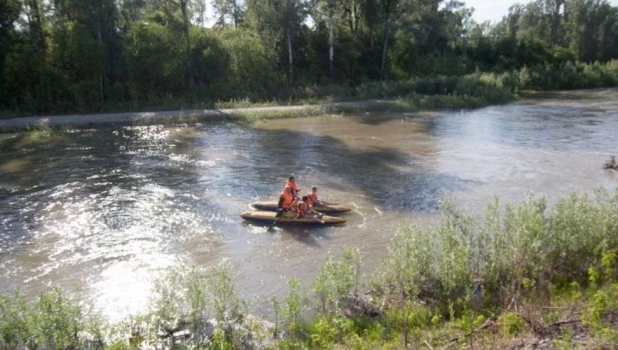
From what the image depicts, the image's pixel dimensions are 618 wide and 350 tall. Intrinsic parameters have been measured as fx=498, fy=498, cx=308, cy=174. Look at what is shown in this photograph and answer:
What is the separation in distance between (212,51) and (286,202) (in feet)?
82.2

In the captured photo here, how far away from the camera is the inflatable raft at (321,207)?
13.2 metres

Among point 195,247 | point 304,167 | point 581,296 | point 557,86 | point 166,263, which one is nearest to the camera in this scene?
point 581,296

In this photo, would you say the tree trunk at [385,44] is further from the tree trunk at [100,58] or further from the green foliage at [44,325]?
the green foliage at [44,325]

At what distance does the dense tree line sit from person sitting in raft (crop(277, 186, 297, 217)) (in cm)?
2136

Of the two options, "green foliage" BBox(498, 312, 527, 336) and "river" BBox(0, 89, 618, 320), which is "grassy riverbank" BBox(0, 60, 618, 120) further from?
"green foliage" BBox(498, 312, 527, 336)

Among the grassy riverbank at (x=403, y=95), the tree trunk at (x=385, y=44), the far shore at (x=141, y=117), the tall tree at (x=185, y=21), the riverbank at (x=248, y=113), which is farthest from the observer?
the tree trunk at (x=385, y=44)

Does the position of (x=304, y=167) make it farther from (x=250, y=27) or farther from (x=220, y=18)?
(x=220, y=18)

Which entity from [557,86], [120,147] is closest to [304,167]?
[120,147]

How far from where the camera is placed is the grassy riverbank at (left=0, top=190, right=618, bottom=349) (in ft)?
19.2

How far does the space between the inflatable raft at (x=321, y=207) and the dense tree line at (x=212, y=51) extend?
20.4 meters

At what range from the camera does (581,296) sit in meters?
6.64

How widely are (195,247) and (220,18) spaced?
42.4m

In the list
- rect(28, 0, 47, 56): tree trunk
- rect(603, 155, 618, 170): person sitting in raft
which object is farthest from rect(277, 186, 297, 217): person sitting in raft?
rect(28, 0, 47, 56): tree trunk

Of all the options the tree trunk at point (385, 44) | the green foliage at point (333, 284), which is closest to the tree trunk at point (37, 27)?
the tree trunk at point (385, 44)
